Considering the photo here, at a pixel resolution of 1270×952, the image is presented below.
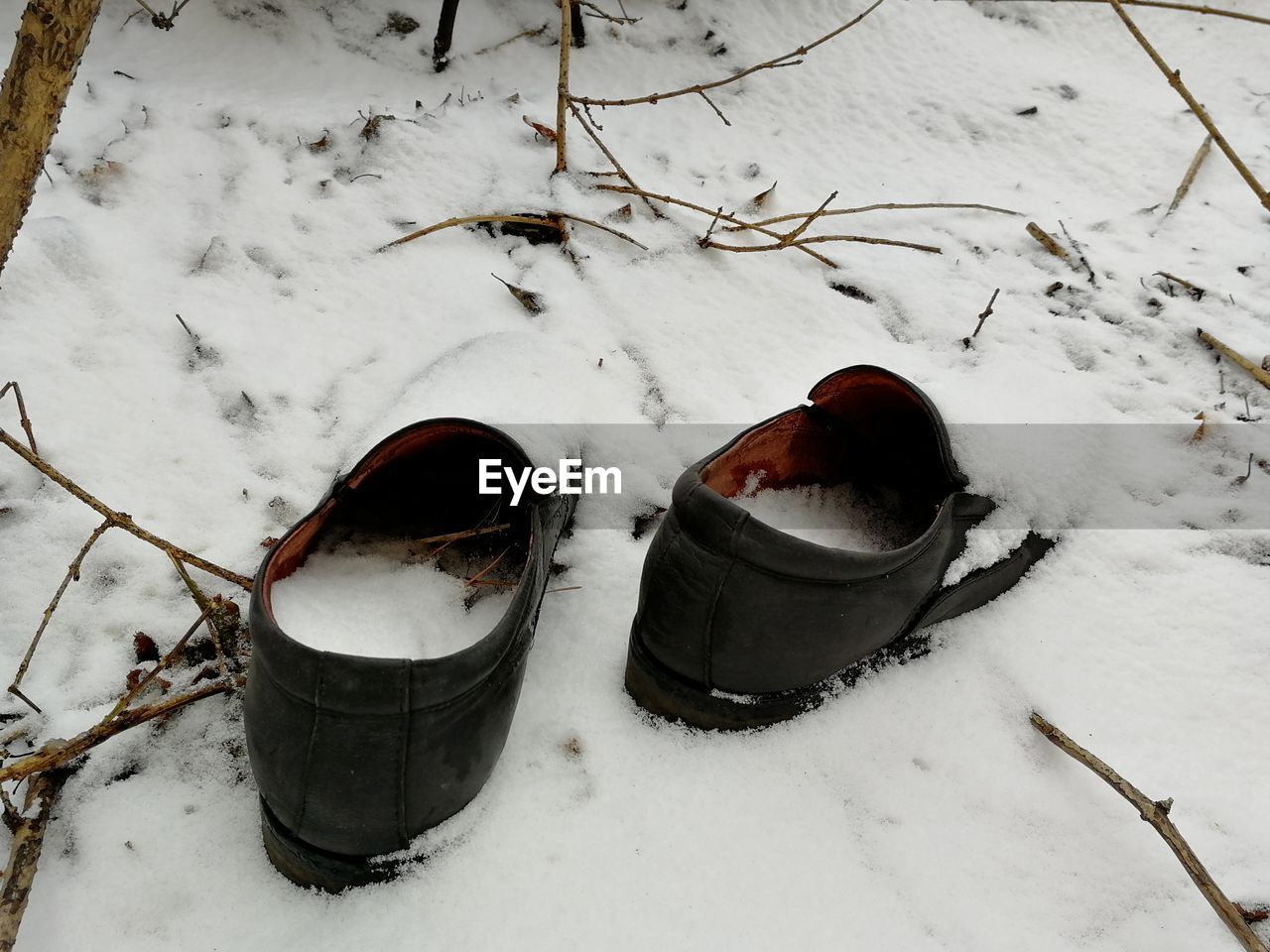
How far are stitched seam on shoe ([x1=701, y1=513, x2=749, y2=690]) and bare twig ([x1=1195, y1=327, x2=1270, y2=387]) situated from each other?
1242 mm

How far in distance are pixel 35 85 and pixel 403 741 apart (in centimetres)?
94

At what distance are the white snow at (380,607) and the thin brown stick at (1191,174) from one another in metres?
1.83

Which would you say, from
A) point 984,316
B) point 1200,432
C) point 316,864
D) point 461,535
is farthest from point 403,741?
point 1200,432

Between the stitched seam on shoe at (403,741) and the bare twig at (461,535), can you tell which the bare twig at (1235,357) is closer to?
the bare twig at (461,535)

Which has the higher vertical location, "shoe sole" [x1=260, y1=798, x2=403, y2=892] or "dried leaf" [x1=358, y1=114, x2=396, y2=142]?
"dried leaf" [x1=358, y1=114, x2=396, y2=142]

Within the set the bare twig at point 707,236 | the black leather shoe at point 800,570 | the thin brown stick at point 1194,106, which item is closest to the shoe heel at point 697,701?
the black leather shoe at point 800,570

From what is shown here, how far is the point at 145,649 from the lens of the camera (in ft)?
3.84

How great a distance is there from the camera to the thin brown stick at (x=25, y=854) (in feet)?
3.05

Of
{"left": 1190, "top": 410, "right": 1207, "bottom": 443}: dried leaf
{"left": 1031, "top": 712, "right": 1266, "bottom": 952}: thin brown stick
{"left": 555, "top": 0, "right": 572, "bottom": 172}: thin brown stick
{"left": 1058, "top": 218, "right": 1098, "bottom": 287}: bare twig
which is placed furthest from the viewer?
{"left": 1058, "top": 218, "right": 1098, "bottom": 287}: bare twig

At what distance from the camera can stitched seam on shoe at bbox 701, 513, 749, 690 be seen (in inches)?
39.1

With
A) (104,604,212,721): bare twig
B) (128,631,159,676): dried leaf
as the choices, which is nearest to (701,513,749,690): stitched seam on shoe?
(104,604,212,721): bare twig

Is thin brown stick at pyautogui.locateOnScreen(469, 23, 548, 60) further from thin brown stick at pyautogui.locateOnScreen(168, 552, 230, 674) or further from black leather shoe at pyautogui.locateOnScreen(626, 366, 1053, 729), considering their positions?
thin brown stick at pyautogui.locateOnScreen(168, 552, 230, 674)

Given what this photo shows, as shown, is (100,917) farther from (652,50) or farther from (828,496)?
(652,50)

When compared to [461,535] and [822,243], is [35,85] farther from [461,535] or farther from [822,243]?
[822,243]
